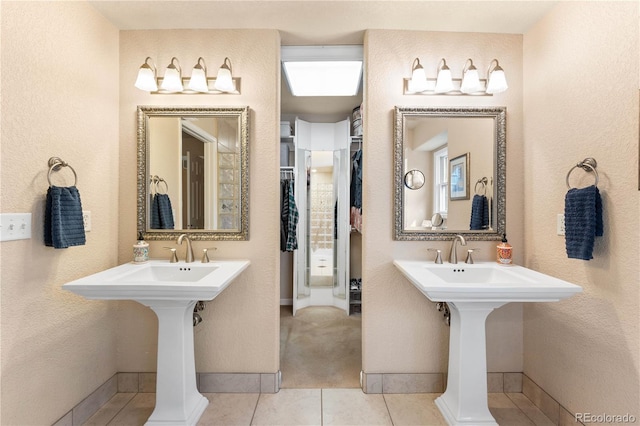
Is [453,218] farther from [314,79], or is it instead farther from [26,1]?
[26,1]

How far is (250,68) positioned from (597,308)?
7.62 feet

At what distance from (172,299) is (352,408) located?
1220 mm

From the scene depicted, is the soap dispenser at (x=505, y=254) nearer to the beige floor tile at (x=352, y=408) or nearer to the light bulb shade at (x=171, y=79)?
the beige floor tile at (x=352, y=408)

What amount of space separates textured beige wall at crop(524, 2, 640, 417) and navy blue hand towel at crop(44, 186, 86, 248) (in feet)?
8.41

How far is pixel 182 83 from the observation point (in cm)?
196

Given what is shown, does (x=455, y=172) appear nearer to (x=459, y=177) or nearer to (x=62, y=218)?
(x=459, y=177)

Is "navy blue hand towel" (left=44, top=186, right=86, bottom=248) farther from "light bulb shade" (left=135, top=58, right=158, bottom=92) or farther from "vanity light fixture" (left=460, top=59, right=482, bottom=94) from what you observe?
"vanity light fixture" (left=460, top=59, right=482, bottom=94)

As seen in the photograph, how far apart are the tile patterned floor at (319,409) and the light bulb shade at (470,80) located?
1929mm

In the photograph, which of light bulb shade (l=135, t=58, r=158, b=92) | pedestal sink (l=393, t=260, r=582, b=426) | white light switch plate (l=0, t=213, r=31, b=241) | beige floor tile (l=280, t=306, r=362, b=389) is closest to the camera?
white light switch plate (l=0, t=213, r=31, b=241)

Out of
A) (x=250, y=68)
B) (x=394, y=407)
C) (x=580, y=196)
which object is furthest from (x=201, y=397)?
(x=580, y=196)

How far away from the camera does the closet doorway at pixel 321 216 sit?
3213 mm

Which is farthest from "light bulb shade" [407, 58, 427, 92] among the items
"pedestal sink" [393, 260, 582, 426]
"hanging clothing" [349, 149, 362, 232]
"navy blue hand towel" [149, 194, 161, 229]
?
"navy blue hand towel" [149, 194, 161, 229]

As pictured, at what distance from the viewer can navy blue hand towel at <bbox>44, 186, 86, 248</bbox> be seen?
1415mm

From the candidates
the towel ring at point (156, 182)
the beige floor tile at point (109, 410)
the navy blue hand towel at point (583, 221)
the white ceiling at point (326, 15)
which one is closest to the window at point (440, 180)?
the navy blue hand towel at point (583, 221)
